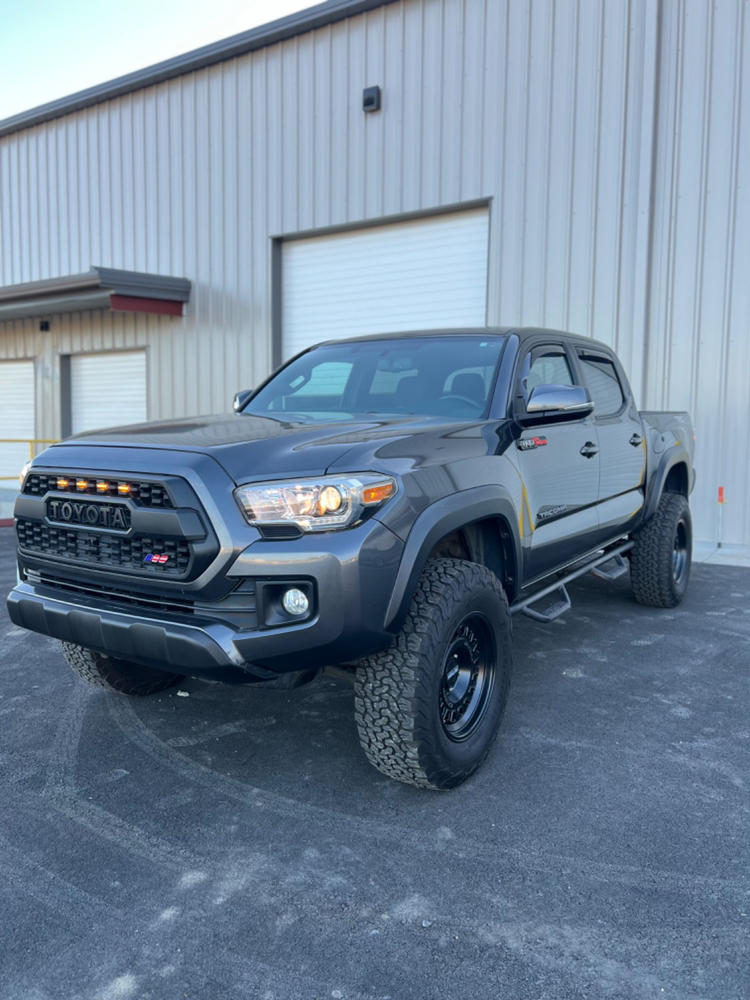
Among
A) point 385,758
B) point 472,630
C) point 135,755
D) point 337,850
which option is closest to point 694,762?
point 472,630

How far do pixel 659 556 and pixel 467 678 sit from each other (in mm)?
2961

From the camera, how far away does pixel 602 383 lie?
5156 millimetres

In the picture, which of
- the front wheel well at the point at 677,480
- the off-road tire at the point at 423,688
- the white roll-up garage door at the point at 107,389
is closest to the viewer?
the off-road tire at the point at 423,688

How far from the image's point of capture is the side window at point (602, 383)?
16.2 feet

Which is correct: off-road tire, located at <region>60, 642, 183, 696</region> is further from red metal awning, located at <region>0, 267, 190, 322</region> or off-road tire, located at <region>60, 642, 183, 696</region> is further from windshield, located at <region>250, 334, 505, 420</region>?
red metal awning, located at <region>0, 267, 190, 322</region>

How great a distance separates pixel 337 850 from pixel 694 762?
1.61m

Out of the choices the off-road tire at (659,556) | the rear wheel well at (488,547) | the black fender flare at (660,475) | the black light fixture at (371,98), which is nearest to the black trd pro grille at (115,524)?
the rear wheel well at (488,547)

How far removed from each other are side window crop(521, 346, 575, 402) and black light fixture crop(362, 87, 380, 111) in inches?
295

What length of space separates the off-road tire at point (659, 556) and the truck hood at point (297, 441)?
2805 millimetres

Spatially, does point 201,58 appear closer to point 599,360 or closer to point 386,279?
point 386,279

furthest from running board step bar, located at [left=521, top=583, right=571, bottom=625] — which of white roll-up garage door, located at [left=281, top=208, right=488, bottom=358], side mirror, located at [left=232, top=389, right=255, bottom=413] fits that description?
white roll-up garage door, located at [left=281, top=208, right=488, bottom=358]

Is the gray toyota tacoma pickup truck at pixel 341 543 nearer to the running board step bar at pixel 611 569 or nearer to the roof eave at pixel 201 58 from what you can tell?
the running board step bar at pixel 611 569

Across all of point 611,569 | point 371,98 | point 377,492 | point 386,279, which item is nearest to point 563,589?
point 611,569

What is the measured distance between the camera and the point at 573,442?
14.2 feet
